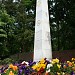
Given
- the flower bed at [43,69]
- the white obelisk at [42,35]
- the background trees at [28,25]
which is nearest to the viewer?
the flower bed at [43,69]

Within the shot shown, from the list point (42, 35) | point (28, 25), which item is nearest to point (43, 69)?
point (42, 35)

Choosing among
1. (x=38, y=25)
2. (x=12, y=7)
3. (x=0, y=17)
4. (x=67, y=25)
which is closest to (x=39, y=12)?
(x=38, y=25)

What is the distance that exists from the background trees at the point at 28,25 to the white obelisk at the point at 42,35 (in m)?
10.3

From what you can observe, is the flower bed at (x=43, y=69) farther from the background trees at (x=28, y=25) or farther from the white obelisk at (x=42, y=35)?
the background trees at (x=28, y=25)

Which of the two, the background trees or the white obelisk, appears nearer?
the white obelisk

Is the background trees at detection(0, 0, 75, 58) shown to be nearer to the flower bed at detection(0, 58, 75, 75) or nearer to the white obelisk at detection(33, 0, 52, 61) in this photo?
the white obelisk at detection(33, 0, 52, 61)

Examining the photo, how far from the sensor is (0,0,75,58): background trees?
23.0 m

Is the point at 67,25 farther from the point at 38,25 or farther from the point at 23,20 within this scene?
the point at 38,25

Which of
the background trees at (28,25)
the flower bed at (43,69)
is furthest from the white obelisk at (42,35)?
the background trees at (28,25)

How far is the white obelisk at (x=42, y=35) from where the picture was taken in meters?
10.9

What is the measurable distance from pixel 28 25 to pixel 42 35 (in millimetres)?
18361

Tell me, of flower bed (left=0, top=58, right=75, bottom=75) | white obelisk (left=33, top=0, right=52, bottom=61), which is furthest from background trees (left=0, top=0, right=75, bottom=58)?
flower bed (left=0, top=58, right=75, bottom=75)

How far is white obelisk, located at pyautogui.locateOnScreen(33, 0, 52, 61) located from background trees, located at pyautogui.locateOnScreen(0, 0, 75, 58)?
10289 mm

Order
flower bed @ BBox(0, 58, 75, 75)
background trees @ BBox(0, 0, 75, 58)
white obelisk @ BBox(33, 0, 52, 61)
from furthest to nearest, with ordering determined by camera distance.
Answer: background trees @ BBox(0, 0, 75, 58) → white obelisk @ BBox(33, 0, 52, 61) → flower bed @ BBox(0, 58, 75, 75)
